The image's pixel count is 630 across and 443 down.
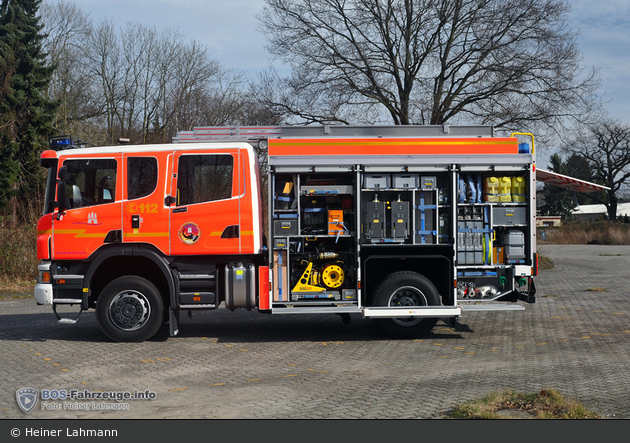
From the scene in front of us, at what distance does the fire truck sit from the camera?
8.23m

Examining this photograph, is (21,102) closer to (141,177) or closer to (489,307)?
(141,177)

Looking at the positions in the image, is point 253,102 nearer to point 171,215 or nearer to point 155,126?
point 155,126

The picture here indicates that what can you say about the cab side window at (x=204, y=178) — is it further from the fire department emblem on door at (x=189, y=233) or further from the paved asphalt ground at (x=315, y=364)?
the paved asphalt ground at (x=315, y=364)

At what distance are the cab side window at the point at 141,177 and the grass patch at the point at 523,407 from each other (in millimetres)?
5192

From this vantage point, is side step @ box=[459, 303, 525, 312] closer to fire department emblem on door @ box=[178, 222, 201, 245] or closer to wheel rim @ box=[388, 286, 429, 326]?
wheel rim @ box=[388, 286, 429, 326]

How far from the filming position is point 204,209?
26.9 feet

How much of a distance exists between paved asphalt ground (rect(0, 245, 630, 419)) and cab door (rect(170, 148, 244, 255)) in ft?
4.87

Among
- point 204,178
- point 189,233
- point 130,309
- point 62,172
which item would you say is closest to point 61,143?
point 62,172

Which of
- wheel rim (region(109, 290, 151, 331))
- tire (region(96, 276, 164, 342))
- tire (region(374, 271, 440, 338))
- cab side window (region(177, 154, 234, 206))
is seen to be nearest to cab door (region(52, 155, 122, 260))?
tire (region(96, 276, 164, 342))

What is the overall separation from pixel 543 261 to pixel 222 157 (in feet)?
58.2

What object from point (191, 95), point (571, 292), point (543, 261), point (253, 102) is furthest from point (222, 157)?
point (191, 95)

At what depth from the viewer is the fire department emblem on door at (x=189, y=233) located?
8.20m

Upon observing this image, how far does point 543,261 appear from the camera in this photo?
2267 centimetres

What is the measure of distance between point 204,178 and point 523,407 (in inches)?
203
